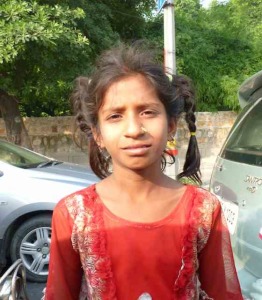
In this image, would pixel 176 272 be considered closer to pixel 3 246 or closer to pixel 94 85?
pixel 94 85

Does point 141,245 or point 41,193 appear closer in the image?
point 141,245

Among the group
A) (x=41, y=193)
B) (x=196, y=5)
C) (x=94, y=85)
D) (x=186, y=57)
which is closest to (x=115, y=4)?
(x=186, y=57)

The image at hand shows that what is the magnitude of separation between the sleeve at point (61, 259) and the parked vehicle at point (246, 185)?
1339mm

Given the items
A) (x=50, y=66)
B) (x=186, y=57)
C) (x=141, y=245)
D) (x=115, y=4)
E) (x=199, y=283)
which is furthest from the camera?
(x=186, y=57)

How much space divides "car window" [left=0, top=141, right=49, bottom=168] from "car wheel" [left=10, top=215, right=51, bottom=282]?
31.2 inches

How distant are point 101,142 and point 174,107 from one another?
0.27 m

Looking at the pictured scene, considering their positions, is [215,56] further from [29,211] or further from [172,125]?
[172,125]

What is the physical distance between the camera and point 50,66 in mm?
7117

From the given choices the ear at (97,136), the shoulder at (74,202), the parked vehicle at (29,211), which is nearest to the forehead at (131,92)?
the ear at (97,136)

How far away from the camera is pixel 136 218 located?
1395 mm

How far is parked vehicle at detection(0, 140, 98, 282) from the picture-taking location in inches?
179

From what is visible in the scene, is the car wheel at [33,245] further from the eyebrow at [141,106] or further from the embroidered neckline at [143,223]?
the eyebrow at [141,106]

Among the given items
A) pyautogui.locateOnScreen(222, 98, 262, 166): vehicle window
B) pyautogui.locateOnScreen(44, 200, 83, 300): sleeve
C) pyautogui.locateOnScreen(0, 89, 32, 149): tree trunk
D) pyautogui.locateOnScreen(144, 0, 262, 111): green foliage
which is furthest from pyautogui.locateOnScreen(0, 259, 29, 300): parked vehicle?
pyautogui.locateOnScreen(144, 0, 262, 111): green foliage

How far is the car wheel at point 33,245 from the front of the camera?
448 cm
